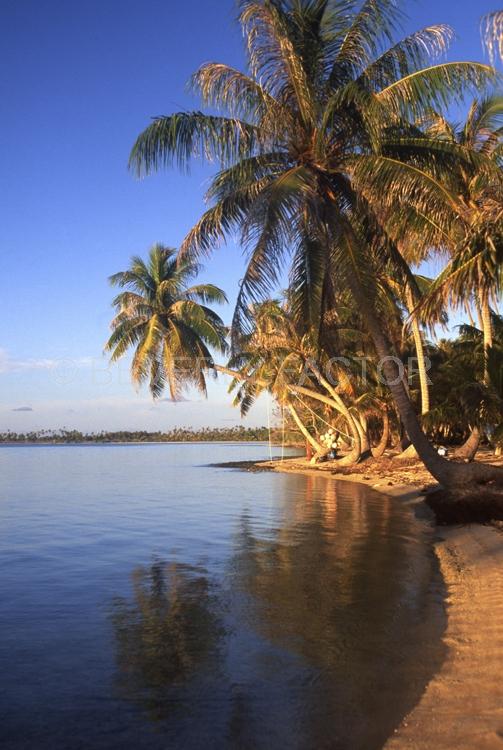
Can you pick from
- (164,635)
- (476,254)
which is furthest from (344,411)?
(164,635)

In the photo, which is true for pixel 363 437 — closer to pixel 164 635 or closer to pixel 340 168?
pixel 340 168

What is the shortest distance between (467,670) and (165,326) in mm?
32001

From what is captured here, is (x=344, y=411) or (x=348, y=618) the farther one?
(x=344, y=411)

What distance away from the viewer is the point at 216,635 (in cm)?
676

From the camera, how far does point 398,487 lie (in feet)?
75.6

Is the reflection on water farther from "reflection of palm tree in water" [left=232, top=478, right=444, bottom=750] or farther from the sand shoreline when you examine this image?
the sand shoreline

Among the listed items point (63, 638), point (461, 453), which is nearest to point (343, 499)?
point (461, 453)

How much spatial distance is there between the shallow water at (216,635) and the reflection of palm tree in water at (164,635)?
2 centimetres

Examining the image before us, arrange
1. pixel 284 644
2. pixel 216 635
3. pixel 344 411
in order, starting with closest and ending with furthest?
pixel 284 644, pixel 216 635, pixel 344 411

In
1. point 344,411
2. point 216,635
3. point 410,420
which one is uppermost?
point 344,411

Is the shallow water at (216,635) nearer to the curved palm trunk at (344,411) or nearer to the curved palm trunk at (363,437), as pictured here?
the curved palm trunk at (344,411)

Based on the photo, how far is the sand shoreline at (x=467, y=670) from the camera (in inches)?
167

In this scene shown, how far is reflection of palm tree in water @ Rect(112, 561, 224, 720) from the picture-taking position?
5.41 metres

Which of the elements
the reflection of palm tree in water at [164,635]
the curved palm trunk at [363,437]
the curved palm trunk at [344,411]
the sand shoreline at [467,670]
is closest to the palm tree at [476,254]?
the sand shoreline at [467,670]
